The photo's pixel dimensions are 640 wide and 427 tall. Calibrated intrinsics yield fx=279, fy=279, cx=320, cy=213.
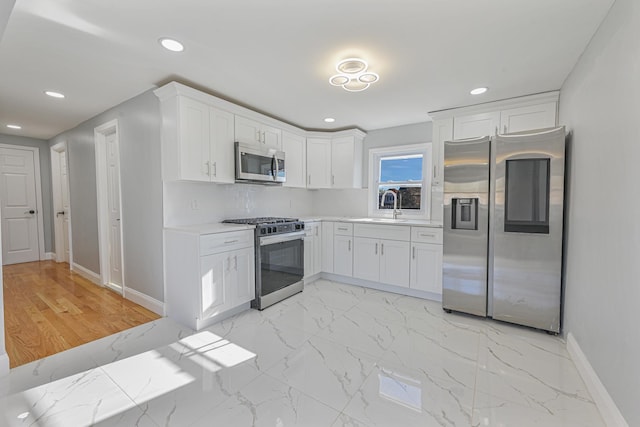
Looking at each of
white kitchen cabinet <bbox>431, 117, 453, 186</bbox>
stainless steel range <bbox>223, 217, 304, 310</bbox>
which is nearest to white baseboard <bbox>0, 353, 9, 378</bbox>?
stainless steel range <bbox>223, 217, 304, 310</bbox>

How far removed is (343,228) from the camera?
394 centimetres

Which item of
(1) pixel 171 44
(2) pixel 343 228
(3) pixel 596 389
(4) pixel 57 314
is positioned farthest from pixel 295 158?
(3) pixel 596 389

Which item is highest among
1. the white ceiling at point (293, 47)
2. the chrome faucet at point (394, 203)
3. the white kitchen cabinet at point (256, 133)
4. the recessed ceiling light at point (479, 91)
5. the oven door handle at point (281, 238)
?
the white ceiling at point (293, 47)

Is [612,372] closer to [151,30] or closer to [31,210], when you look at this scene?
[151,30]

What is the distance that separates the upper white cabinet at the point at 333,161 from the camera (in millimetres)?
4285

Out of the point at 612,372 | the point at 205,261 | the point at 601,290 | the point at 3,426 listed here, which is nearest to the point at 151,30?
the point at 205,261

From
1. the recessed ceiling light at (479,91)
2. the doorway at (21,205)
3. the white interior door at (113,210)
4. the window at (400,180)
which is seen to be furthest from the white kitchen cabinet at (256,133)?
the doorway at (21,205)

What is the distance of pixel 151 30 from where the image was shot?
1.87 metres

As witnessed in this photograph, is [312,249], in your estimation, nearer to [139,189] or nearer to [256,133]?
[256,133]

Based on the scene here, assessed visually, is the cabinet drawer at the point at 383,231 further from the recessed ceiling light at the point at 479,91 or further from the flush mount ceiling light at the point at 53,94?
the flush mount ceiling light at the point at 53,94

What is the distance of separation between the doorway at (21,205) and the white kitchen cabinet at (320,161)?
5.17 m

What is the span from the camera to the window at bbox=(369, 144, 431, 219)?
3.98 meters

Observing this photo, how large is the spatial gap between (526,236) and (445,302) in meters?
1.02

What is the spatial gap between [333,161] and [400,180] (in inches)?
42.0
